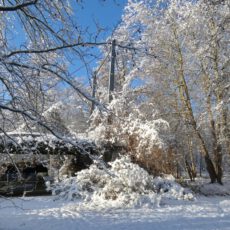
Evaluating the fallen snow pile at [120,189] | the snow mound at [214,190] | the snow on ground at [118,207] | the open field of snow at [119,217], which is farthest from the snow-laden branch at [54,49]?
the snow mound at [214,190]

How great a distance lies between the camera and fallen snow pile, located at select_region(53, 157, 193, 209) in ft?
31.8

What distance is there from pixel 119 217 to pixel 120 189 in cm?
174

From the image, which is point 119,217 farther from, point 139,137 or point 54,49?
point 54,49

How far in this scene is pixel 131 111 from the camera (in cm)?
1409

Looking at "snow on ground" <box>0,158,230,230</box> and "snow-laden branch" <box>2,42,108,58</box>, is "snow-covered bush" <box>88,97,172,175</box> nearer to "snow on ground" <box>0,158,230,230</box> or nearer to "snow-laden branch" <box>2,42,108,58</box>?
"snow on ground" <box>0,158,230,230</box>

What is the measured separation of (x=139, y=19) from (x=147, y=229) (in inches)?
441

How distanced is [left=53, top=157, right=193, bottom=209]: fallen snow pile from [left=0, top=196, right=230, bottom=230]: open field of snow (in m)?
0.41

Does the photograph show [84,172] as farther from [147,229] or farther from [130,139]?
[147,229]

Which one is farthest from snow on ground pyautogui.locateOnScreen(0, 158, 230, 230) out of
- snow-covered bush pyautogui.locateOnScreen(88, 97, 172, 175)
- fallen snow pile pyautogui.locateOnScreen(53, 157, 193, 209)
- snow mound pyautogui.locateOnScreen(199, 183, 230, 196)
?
snow mound pyautogui.locateOnScreen(199, 183, 230, 196)

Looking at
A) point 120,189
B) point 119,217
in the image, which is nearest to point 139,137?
point 120,189

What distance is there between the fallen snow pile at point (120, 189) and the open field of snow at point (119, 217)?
0.41m

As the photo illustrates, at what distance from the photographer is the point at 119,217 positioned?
832 cm

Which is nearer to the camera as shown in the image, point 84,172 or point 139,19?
point 84,172

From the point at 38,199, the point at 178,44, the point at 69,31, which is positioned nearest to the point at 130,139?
the point at 38,199
